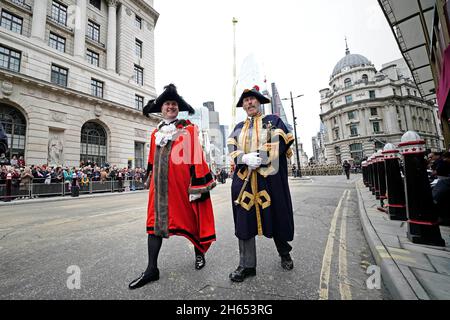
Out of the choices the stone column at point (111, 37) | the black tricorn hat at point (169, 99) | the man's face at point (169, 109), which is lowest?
the man's face at point (169, 109)

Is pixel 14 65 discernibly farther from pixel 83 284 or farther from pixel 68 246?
pixel 83 284

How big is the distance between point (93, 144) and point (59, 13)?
13.5 meters

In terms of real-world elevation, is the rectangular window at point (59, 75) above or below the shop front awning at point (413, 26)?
above

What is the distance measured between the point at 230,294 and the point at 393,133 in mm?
60080

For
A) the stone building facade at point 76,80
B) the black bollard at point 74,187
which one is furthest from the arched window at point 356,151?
the black bollard at point 74,187

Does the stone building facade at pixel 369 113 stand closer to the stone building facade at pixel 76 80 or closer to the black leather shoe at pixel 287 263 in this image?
the stone building facade at pixel 76 80

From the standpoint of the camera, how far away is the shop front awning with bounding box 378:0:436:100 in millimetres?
6113

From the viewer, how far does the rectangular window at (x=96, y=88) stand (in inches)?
826

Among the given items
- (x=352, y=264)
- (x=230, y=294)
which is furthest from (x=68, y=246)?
(x=352, y=264)

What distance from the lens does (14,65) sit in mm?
16141

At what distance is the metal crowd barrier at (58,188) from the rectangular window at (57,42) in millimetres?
14472

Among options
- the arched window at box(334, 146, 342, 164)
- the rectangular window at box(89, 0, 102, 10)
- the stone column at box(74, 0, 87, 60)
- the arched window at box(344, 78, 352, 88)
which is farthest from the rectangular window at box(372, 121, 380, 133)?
the stone column at box(74, 0, 87, 60)

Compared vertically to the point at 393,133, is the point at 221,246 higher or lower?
lower

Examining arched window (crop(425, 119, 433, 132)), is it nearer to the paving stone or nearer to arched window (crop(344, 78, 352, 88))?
arched window (crop(344, 78, 352, 88))
